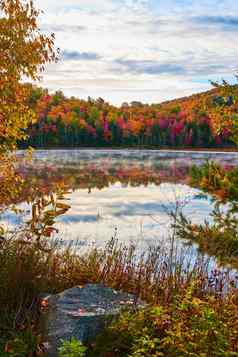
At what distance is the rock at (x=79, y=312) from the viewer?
6.34 meters

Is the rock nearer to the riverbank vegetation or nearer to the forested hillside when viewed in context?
the riverbank vegetation

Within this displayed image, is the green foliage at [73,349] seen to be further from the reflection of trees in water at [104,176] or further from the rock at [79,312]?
the reflection of trees in water at [104,176]

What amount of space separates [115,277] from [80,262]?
1375 millimetres

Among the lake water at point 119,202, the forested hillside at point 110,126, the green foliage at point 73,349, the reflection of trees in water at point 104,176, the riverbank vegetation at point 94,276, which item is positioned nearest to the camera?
the green foliage at point 73,349

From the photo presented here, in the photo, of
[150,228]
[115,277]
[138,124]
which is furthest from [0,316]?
[138,124]

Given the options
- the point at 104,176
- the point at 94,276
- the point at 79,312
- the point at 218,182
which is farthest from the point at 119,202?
the point at 79,312

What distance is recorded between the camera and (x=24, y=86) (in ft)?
29.5

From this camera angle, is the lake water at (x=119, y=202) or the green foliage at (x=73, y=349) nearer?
the green foliage at (x=73, y=349)

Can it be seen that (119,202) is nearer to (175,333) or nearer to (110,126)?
(175,333)

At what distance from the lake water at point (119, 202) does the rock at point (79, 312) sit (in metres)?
1.53

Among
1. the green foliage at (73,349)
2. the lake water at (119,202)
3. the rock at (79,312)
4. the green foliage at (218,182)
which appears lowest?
the lake water at (119,202)

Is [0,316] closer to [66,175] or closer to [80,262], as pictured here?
[80,262]

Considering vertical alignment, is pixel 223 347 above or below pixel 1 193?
below

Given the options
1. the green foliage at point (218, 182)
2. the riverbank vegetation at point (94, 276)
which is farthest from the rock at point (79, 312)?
the green foliage at point (218, 182)
